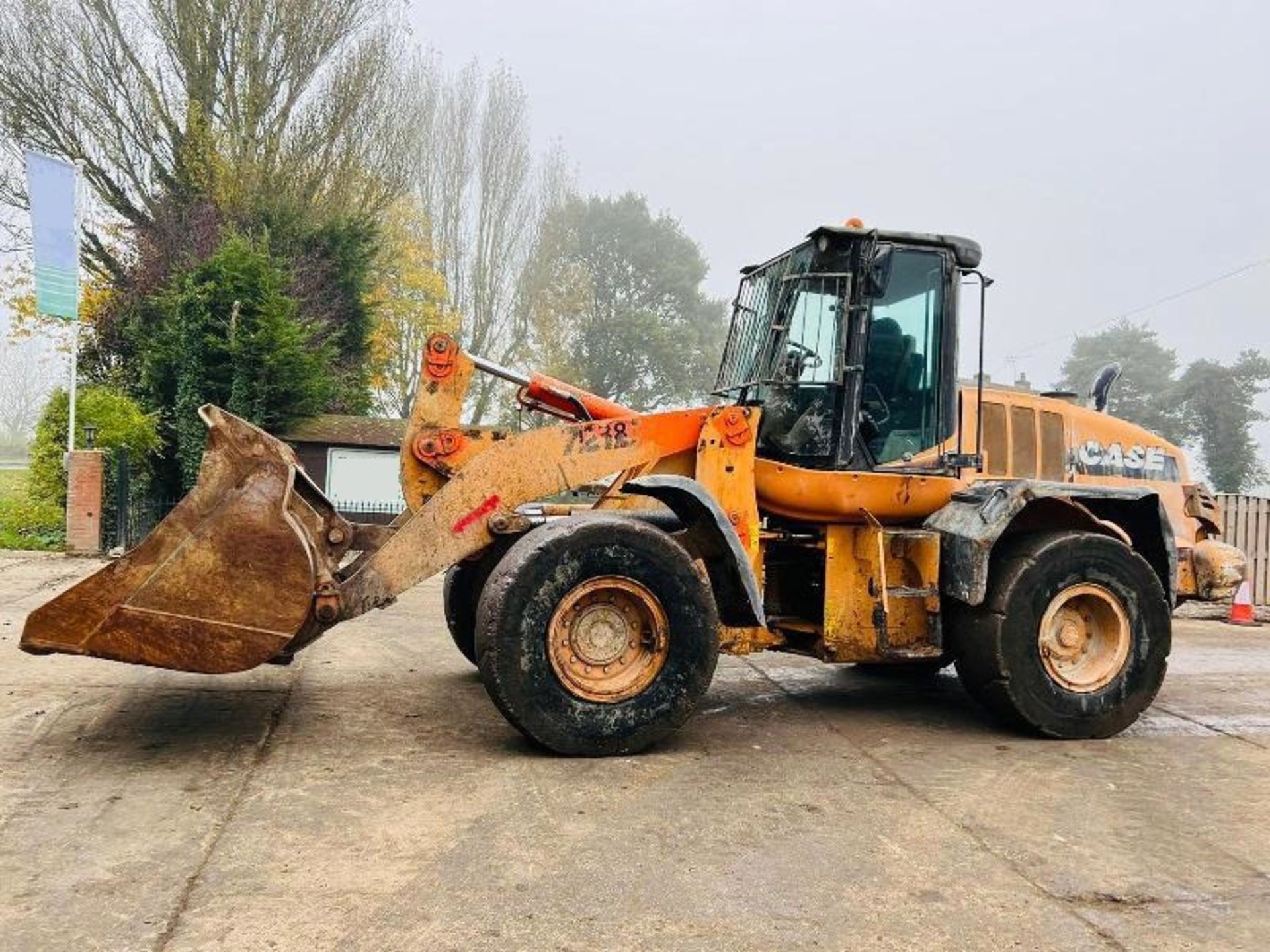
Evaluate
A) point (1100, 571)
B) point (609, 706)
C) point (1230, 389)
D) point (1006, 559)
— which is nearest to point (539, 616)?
point (609, 706)

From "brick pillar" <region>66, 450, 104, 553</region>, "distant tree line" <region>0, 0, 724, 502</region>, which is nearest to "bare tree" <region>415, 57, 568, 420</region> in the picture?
"distant tree line" <region>0, 0, 724, 502</region>

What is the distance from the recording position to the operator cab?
19.7 feet

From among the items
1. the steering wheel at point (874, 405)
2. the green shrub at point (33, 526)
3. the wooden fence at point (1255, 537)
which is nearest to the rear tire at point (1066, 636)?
the steering wheel at point (874, 405)

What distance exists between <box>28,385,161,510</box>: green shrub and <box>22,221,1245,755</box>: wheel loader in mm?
11612

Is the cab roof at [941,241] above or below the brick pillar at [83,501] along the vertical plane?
above

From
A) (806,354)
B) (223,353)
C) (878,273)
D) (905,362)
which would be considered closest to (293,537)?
(806,354)

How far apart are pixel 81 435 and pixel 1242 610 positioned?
16.4 metres

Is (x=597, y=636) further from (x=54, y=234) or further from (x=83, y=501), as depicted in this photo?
(x=54, y=234)

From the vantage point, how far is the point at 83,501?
47.2 feet

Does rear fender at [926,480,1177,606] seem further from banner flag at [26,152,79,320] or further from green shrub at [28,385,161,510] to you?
banner flag at [26,152,79,320]

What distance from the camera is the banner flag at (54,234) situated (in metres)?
15.3

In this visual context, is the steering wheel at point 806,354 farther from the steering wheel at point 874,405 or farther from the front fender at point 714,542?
the front fender at point 714,542

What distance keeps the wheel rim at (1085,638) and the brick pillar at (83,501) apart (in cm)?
1282

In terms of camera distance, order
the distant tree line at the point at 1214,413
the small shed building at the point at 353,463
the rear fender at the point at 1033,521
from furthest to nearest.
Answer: the distant tree line at the point at 1214,413, the small shed building at the point at 353,463, the rear fender at the point at 1033,521
